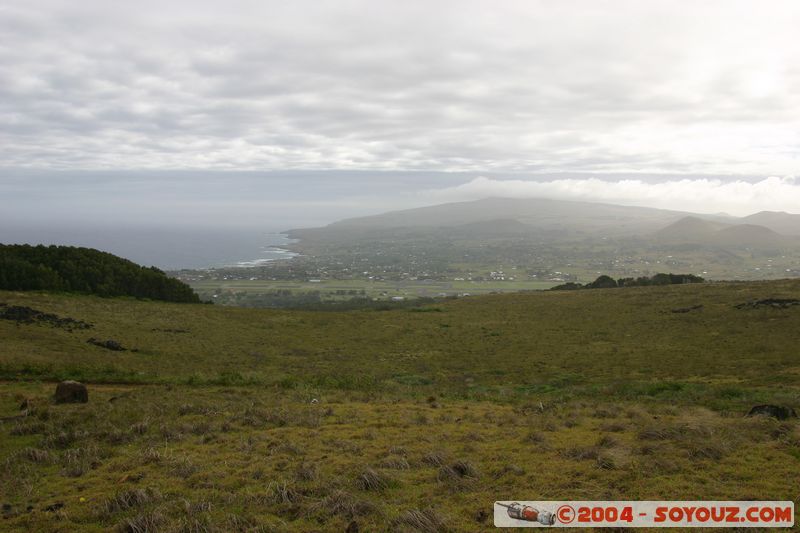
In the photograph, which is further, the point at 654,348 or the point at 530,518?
the point at 654,348

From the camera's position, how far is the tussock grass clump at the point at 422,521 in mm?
5922

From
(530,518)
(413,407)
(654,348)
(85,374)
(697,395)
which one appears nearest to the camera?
(530,518)

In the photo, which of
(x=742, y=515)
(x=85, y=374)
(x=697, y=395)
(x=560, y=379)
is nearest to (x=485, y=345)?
(x=560, y=379)

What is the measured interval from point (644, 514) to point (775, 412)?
7.14m

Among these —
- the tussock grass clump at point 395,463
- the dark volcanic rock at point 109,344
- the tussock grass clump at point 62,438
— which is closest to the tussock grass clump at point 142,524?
the tussock grass clump at point 395,463

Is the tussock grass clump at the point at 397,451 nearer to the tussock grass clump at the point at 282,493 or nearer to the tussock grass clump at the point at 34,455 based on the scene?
the tussock grass clump at the point at 282,493

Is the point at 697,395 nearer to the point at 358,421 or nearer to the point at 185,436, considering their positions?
the point at 358,421

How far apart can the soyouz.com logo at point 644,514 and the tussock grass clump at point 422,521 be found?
74cm

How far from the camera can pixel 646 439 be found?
9.43 metres

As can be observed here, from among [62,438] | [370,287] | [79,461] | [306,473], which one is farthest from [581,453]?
[370,287]

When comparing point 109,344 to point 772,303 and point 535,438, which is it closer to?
point 535,438

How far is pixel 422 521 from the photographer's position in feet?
20.0

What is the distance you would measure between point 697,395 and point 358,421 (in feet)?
35.4

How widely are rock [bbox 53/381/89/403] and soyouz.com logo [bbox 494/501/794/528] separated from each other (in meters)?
12.4
